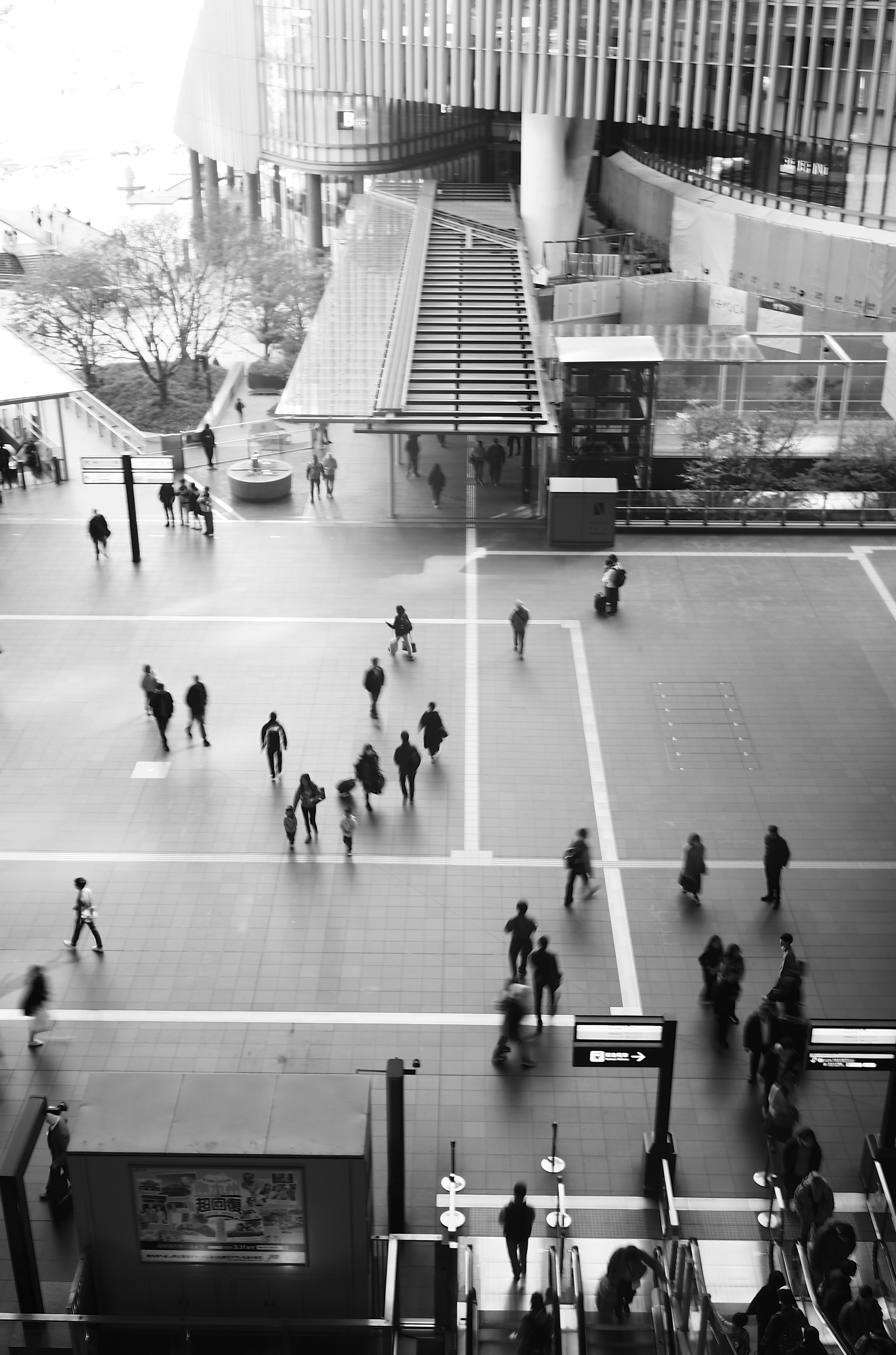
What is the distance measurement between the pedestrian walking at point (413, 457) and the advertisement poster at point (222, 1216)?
2373 centimetres

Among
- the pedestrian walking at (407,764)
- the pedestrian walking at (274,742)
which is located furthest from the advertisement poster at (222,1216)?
the pedestrian walking at (274,742)

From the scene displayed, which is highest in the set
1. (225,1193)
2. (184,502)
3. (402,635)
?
(225,1193)

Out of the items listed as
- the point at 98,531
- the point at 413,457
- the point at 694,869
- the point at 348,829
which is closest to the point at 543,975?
the point at 694,869

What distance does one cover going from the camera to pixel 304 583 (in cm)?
2806

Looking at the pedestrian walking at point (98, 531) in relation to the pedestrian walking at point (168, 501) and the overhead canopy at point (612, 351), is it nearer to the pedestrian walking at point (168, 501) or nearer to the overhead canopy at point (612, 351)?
the pedestrian walking at point (168, 501)

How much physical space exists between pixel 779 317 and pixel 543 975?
30.6 m

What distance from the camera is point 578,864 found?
1789 centimetres

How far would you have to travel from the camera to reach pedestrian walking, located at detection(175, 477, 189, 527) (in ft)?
101

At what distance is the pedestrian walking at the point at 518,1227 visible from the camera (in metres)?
12.2

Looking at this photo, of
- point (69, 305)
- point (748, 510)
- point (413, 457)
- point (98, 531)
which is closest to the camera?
point (98, 531)

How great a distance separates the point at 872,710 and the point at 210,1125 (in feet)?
50.0

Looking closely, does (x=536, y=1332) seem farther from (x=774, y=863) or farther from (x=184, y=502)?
(x=184, y=502)

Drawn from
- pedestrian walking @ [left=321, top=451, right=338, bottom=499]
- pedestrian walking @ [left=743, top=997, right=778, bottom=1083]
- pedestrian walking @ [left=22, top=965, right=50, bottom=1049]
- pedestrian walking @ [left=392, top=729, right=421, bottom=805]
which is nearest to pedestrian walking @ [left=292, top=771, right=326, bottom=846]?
pedestrian walking @ [left=392, top=729, right=421, bottom=805]

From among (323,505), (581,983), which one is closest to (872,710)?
(581,983)
